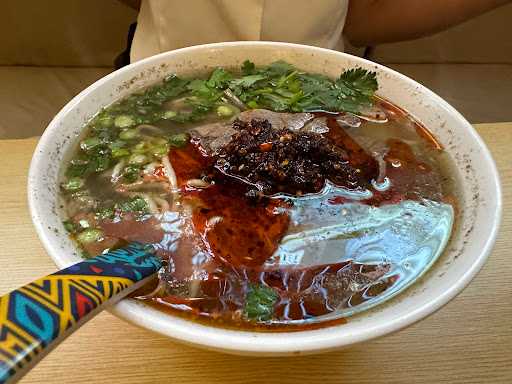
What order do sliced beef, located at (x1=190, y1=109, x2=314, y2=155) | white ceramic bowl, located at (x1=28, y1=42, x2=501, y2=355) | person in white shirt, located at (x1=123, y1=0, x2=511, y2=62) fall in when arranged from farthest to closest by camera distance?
person in white shirt, located at (x1=123, y1=0, x2=511, y2=62) < sliced beef, located at (x1=190, y1=109, x2=314, y2=155) < white ceramic bowl, located at (x1=28, y1=42, x2=501, y2=355)

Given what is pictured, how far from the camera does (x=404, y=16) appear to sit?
A: 194cm

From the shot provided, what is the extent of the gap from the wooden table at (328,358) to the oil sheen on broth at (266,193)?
115 mm

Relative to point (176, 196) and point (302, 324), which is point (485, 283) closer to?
point (302, 324)

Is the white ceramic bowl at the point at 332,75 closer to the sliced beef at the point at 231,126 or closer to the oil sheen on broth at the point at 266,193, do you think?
the oil sheen on broth at the point at 266,193

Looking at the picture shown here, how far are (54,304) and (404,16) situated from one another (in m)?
1.75

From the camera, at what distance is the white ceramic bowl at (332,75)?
28.1 inches

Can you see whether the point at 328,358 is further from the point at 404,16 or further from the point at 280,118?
the point at 404,16

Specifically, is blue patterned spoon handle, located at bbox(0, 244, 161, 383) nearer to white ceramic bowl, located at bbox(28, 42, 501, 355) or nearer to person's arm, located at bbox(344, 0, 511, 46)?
white ceramic bowl, located at bbox(28, 42, 501, 355)

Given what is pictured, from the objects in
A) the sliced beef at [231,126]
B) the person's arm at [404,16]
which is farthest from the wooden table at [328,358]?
the person's arm at [404,16]

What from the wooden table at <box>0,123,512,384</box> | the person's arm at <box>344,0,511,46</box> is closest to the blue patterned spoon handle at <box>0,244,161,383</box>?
the wooden table at <box>0,123,512,384</box>

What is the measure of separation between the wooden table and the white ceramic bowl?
0.46 ft

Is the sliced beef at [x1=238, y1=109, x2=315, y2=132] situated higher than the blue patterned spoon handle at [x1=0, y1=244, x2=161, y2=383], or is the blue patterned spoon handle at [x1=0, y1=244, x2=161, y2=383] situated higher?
the sliced beef at [x1=238, y1=109, x2=315, y2=132]

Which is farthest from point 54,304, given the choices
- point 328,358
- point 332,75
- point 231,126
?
point 332,75

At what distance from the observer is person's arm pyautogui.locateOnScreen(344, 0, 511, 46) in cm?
187
